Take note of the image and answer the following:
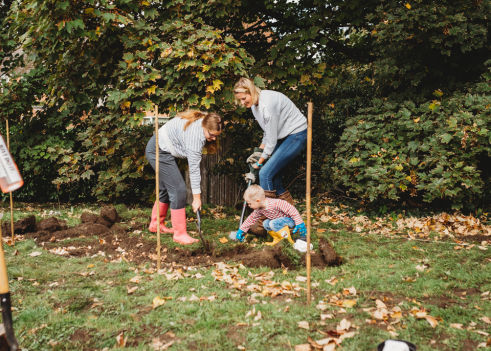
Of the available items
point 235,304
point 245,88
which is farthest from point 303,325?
point 245,88

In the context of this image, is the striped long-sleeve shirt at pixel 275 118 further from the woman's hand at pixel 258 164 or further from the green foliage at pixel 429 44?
the green foliage at pixel 429 44

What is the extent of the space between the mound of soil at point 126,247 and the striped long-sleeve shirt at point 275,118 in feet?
4.33

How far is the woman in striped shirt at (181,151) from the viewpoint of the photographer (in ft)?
15.6

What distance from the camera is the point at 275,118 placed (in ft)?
15.9

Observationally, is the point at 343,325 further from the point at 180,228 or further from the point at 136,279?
the point at 180,228

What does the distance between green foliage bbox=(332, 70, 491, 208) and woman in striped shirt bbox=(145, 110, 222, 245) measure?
2807mm

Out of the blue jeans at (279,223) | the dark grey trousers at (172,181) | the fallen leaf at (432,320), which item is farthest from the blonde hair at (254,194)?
the fallen leaf at (432,320)

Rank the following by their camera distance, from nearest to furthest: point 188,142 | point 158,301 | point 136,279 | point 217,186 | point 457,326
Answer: point 457,326 → point 158,301 → point 136,279 → point 188,142 → point 217,186

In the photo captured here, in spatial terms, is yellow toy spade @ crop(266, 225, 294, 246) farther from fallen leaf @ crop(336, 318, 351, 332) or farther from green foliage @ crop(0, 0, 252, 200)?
green foliage @ crop(0, 0, 252, 200)

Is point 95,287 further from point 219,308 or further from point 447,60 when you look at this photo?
point 447,60

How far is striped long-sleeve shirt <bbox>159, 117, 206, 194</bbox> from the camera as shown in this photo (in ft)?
15.6

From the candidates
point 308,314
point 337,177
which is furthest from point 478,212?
point 308,314

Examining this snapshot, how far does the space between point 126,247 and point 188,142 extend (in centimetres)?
154

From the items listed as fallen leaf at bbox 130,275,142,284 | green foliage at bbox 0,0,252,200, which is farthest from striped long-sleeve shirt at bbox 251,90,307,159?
fallen leaf at bbox 130,275,142,284
